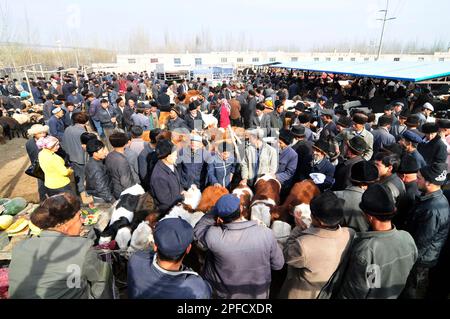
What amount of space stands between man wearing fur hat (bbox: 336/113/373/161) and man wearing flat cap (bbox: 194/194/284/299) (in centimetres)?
312

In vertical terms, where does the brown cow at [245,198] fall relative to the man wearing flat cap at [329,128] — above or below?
below

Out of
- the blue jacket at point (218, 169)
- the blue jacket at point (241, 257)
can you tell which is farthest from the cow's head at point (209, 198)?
the blue jacket at point (241, 257)

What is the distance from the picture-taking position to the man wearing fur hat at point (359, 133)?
14.6 ft

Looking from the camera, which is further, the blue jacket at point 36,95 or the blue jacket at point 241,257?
the blue jacket at point 36,95

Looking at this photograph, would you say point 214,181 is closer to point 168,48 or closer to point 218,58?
point 218,58

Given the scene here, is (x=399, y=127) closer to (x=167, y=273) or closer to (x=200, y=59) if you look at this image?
(x=167, y=273)

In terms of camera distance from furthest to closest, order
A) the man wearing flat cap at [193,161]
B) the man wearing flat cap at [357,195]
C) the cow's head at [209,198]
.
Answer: the man wearing flat cap at [193,161] < the cow's head at [209,198] < the man wearing flat cap at [357,195]

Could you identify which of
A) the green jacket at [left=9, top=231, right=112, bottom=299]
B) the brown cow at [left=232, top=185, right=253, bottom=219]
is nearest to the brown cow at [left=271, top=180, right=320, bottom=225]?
the brown cow at [left=232, top=185, right=253, bottom=219]

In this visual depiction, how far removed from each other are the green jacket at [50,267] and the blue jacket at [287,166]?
9.47 feet

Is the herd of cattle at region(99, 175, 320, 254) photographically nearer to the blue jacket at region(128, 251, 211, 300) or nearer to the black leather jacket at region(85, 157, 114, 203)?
the black leather jacket at region(85, 157, 114, 203)

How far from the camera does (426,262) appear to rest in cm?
258

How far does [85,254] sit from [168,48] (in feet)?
309

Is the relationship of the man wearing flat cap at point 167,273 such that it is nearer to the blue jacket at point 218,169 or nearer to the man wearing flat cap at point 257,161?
the blue jacket at point 218,169

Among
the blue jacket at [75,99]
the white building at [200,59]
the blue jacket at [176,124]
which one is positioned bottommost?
the blue jacket at [176,124]
